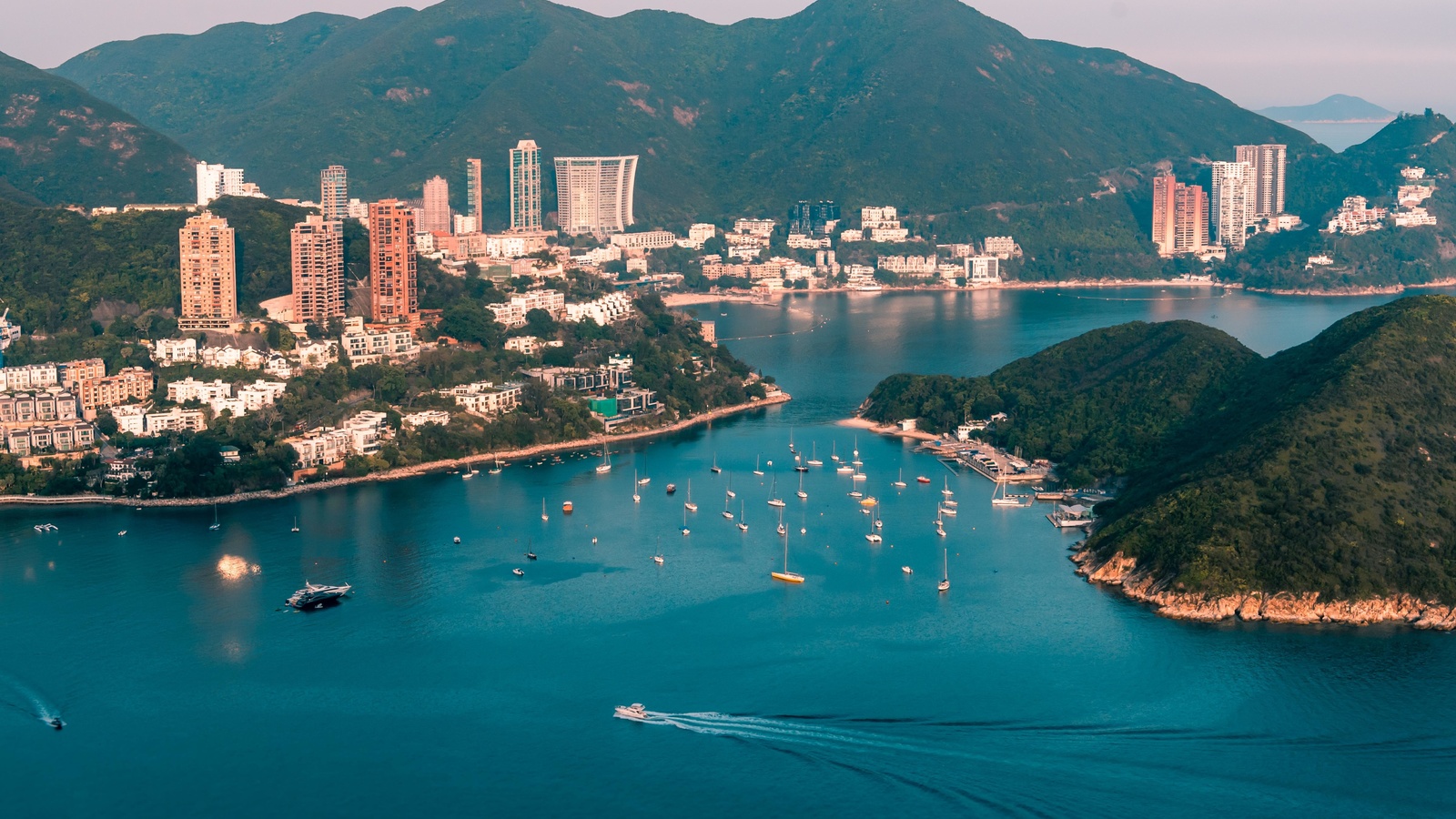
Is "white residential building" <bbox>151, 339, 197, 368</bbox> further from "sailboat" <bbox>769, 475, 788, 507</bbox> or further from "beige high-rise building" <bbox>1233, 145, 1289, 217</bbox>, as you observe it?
"beige high-rise building" <bbox>1233, 145, 1289, 217</bbox>

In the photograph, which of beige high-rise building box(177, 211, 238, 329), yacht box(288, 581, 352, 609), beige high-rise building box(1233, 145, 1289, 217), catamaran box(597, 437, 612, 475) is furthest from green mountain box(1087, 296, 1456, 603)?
beige high-rise building box(1233, 145, 1289, 217)

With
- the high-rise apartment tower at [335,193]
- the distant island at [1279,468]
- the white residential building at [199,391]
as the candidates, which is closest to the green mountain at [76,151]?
the high-rise apartment tower at [335,193]

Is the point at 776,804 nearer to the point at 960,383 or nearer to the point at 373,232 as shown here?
the point at 960,383

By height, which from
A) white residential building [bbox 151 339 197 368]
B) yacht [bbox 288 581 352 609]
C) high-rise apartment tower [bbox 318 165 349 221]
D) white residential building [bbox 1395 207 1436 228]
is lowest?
yacht [bbox 288 581 352 609]

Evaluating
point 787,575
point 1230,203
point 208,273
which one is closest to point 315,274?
point 208,273

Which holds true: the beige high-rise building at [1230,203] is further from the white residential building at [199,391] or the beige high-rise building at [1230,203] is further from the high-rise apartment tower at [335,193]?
the white residential building at [199,391]

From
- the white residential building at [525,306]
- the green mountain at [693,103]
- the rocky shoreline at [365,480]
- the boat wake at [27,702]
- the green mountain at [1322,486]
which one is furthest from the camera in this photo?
the green mountain at [693,103]
